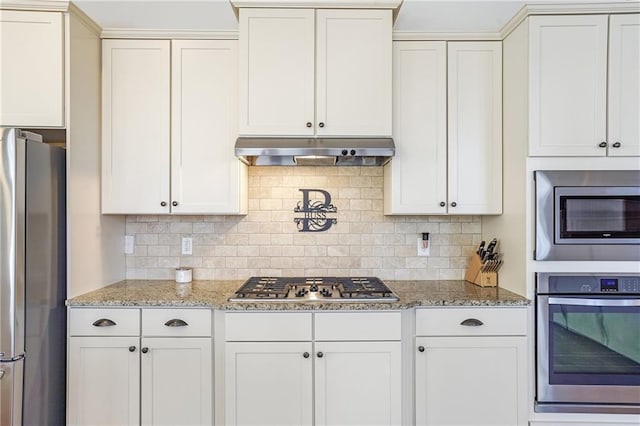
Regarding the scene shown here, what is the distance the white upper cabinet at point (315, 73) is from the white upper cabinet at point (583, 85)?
809mm

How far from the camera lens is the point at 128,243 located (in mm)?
2600

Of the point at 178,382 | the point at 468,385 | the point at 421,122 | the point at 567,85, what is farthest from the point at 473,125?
the point at 178,382

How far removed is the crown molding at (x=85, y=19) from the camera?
6.70ft

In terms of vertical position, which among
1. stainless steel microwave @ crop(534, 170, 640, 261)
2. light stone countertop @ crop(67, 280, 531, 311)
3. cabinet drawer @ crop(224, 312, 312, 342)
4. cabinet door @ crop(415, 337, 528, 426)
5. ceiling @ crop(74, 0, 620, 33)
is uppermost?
ceiling @ crop(74, 0, 620, 33)

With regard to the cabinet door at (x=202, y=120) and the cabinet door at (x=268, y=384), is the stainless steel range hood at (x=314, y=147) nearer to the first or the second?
the cabinet door at (x=202, y=120)

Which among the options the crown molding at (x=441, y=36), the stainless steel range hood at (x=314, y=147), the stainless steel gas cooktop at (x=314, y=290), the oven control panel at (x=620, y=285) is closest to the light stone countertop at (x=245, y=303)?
the stainless steel gas cooktop at (x=314, y=290)

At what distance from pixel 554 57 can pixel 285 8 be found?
1499 millimetres

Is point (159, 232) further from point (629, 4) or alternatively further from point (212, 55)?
point (629, 4)

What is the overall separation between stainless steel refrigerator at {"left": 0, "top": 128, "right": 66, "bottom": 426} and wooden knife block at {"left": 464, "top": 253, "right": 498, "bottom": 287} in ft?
7.97

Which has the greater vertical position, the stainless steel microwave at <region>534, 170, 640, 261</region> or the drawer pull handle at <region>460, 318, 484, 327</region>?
the stainless steel microwave at <region>534, 170, 640, 261</region>

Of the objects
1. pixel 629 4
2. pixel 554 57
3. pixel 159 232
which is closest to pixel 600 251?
pixel 554 57

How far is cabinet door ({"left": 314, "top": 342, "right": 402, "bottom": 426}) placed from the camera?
75.7 inches

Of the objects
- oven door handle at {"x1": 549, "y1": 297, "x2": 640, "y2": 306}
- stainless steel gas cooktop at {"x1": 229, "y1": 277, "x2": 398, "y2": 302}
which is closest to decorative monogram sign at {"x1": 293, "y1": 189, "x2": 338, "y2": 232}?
stainless steel gas cooktop at {"x1": 229, "y1": 277, "x2": 398, "y2": 302}

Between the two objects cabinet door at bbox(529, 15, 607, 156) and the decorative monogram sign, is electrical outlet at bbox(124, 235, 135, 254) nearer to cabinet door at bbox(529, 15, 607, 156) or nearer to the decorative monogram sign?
the decorative monogram sign
